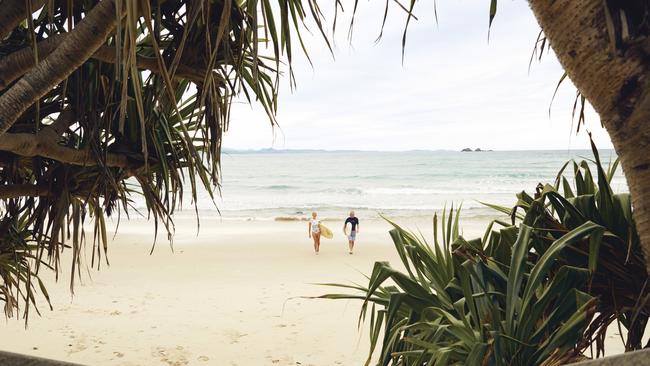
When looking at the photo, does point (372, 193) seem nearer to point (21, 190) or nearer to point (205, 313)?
A: point (205, 313)

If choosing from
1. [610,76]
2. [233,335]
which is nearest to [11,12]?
[610,76]

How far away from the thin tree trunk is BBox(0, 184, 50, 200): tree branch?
913 mm

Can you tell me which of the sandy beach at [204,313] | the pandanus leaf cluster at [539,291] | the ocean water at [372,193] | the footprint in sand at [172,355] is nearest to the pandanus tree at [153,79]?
the pandanus leaf cluster at [539,291]

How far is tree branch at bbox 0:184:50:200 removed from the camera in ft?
6.94

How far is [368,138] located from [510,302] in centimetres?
11105

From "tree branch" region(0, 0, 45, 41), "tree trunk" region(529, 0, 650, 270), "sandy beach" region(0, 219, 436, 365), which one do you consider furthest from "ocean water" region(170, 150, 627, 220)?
"tree trunk" region(529, 0, 650, 270)

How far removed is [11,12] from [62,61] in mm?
281

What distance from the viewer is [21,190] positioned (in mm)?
2168

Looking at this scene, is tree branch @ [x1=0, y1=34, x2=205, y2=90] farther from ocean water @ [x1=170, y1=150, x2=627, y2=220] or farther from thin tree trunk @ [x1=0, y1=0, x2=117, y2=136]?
ocean water @ [x1=170, y1=150, x2=627, y2=220]

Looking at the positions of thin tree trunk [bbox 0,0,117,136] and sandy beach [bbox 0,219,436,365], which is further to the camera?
sandy beach [bbox 0,219,436,365]

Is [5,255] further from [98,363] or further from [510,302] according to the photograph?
[510,302]

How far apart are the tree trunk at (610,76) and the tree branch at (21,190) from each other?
7.26 feet

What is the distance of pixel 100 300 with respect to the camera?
25.1 ft

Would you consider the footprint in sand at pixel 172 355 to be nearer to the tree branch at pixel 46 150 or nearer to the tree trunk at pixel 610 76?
the tree branch at pixel 46 150
